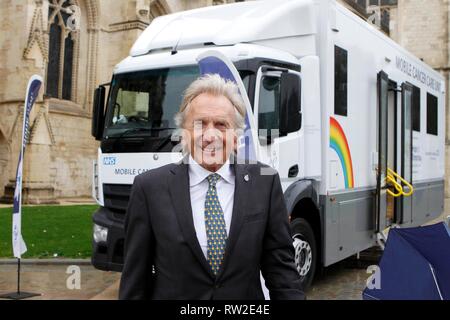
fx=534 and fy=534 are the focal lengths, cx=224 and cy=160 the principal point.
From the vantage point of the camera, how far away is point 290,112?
574cm

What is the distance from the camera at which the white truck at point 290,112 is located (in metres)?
5.73

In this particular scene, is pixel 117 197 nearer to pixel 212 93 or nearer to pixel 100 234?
pixel 100 234

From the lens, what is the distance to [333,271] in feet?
27.5

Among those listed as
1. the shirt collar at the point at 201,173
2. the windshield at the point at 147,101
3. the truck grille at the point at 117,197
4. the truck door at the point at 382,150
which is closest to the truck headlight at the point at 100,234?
the truck grille at the point at 117,197

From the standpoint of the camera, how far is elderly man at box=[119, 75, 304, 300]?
2.15 metres

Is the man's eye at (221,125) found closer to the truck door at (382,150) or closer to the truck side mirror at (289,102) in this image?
the truck side mirror at (289,102)

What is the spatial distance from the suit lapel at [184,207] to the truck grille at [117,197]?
3763 millimetres

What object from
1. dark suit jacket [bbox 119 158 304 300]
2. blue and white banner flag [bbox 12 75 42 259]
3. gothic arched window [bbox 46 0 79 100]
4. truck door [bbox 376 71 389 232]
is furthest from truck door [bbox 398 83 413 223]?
gothic arched window [bbox 46 0 79 100]

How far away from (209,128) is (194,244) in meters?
0.48

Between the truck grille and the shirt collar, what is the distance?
12.3ft

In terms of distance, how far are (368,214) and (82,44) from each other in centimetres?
1756

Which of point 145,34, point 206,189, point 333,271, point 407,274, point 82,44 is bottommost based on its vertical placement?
point 333,271
